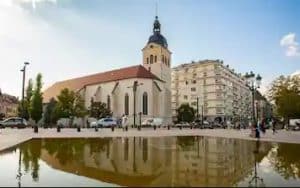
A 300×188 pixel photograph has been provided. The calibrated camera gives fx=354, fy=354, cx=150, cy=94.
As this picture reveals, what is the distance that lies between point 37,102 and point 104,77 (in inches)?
1265

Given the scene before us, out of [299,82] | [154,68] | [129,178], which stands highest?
[154,68]

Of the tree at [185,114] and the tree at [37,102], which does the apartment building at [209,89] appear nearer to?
the tree at [185,114]

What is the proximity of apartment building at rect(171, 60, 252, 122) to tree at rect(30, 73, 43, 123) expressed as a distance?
183 feet

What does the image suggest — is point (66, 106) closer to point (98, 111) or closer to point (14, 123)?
point (98, 111)

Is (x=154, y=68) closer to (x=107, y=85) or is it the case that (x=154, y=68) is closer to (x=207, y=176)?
(x=107, y=85)

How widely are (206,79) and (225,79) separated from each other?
802 cm

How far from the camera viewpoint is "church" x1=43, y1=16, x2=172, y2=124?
8862cm

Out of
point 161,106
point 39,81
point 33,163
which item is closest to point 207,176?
point 33,163

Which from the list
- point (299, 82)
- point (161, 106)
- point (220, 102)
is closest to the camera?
point (299, 82)

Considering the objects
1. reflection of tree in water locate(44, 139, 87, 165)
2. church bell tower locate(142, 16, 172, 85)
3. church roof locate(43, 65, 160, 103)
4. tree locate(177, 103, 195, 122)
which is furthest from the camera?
tree locate(177, 103, 195, 122)

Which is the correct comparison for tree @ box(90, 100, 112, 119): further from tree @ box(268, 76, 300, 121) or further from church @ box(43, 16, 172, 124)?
tree @ box(268, 76, 300, 121)

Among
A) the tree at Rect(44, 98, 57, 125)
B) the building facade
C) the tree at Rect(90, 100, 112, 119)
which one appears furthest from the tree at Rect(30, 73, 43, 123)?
the building facade

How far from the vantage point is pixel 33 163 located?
13.1m

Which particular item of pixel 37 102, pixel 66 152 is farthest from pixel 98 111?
pixel 66 152
